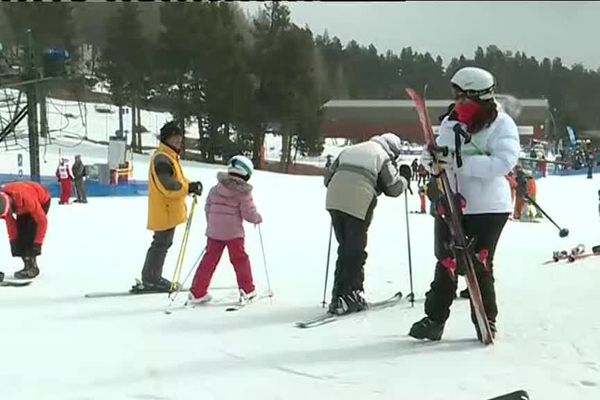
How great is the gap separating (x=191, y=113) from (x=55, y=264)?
35.5 m

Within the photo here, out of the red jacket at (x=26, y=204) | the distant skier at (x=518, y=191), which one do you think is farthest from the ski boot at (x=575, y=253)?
the distant skier at (x=518, y=191)

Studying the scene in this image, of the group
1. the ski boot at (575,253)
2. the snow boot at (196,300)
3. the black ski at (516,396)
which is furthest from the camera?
the ski boot at (575,253)

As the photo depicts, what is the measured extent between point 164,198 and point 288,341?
220 centimetres

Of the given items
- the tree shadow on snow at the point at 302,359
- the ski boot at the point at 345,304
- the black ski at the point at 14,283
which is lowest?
the black ski at the point at 14,283

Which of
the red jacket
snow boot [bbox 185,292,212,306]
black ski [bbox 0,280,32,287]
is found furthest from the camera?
the red jacket

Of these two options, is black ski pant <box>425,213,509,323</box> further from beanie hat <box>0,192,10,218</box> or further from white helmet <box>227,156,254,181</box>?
beanie hat <box>0,192,10,218</box>

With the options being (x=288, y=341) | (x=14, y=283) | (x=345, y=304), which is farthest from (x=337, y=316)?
(x=14, y=283)

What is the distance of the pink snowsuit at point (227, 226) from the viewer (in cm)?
587

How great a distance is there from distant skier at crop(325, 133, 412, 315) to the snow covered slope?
24 cm

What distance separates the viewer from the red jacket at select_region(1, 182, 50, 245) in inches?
275

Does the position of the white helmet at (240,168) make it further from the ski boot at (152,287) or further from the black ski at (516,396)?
the black ski at (516,396)

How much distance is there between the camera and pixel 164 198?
251 inches

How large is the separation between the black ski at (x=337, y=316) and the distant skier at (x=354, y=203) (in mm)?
44

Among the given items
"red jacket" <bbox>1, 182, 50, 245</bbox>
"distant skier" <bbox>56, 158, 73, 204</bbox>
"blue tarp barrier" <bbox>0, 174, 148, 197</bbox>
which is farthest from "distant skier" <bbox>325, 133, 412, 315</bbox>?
"blue tarp barrier" <bbox>0, 174, 148, 197</bbox>
